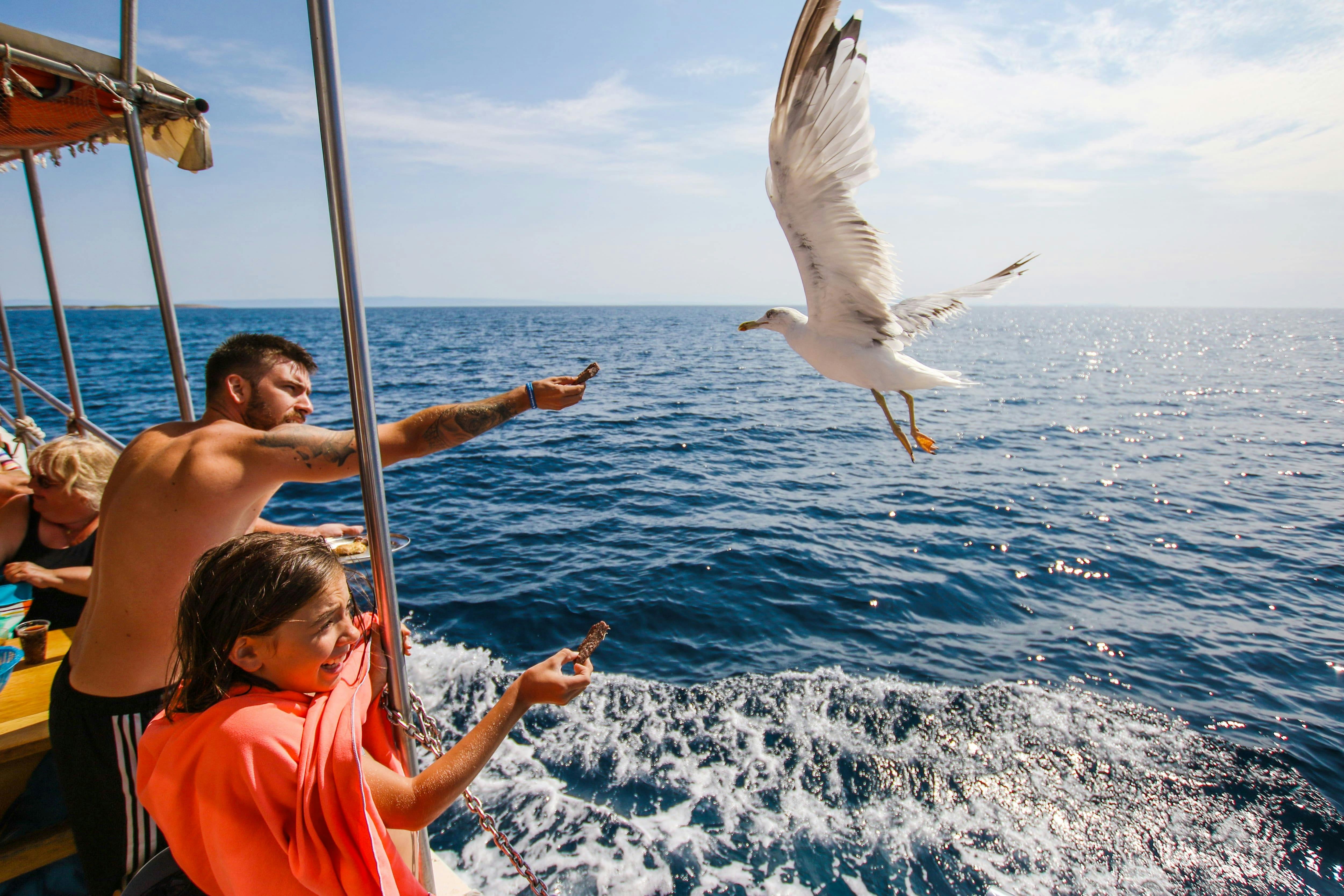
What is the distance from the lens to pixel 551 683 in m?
1.48

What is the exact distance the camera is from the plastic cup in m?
2.81

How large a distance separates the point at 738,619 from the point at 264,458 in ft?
19.1

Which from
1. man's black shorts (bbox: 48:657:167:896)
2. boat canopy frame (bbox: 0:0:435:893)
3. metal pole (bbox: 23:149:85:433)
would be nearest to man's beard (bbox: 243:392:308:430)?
boat canopy frame (bbox: 0:0:435:893)

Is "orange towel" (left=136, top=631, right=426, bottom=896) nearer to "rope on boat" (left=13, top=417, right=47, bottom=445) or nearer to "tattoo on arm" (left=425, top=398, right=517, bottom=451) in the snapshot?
"tattoo on arm" (left=425, top=398, right=517, bottom=451)

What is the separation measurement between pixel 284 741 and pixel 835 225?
3302 millimetres

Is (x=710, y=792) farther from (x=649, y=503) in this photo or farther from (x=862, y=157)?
(x=649, y=503)

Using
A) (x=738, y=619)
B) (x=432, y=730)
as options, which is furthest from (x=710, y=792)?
(x=432, y=730)

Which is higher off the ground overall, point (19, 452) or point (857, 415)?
point (19, 452)

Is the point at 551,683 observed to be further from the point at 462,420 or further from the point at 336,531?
the point at 336,531

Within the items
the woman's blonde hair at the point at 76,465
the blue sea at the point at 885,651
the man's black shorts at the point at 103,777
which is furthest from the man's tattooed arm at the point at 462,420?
the blue sea at the point at 885,651

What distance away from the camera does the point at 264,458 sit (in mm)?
1782

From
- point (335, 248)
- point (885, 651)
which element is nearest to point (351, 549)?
point (335, 248)

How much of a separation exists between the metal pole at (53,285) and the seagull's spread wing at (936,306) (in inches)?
230

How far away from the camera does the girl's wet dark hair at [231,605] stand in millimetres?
1391
